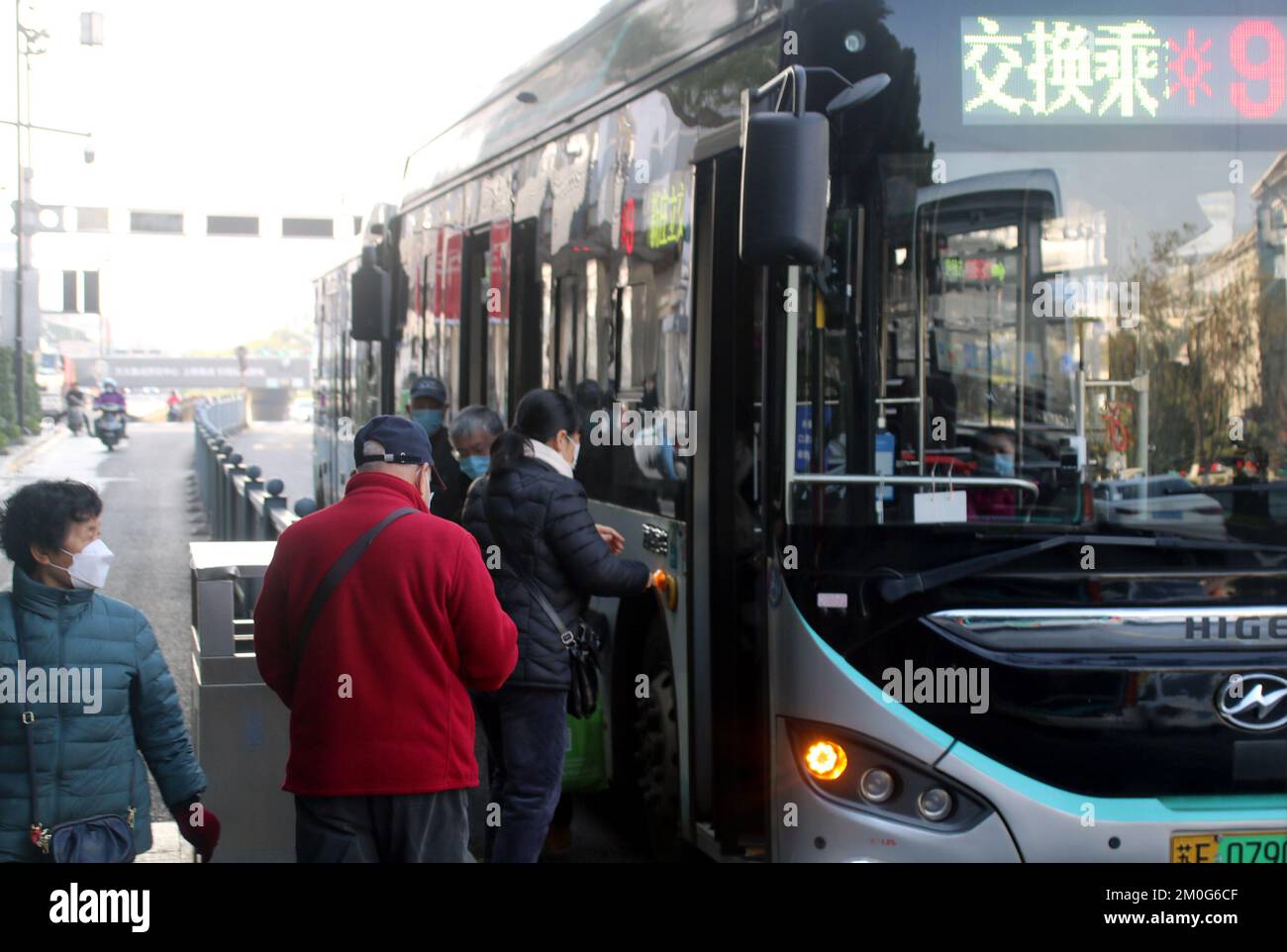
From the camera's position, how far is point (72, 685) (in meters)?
4.32

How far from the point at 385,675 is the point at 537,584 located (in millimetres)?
1506

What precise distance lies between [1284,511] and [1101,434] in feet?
2.01

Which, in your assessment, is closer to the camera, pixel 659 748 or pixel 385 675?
pixel 385 675

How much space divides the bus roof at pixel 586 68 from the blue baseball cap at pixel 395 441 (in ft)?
6.28

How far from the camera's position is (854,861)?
4992 millimetres

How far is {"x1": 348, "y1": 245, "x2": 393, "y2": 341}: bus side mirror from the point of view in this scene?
1280 cm

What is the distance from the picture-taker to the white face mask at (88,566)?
14.2 ft

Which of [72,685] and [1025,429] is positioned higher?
[1025,429]

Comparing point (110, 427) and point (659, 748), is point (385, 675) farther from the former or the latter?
point (110, 427)

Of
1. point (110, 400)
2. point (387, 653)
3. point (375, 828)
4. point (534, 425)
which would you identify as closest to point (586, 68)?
point (534, 425)

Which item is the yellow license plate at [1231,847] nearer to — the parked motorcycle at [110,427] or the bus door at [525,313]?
the bus door at [525,313]

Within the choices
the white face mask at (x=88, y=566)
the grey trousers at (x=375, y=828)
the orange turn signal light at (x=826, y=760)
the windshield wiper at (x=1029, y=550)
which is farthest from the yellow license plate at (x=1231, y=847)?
the white face mask at (x=88, y=566)

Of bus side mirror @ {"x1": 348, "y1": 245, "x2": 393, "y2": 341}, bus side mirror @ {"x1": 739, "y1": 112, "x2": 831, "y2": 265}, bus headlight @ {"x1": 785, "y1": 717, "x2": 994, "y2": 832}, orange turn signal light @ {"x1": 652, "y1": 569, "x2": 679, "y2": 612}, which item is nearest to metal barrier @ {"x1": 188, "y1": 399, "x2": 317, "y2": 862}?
orange turn signal light @ {"x1": 652, "y1": 569, "x2": 679, "y2": 612}

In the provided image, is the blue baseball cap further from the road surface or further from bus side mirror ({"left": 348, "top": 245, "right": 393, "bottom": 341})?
bus side mirror ({"left": 348, "top": 245, "right": 393, "bottom": 341})
